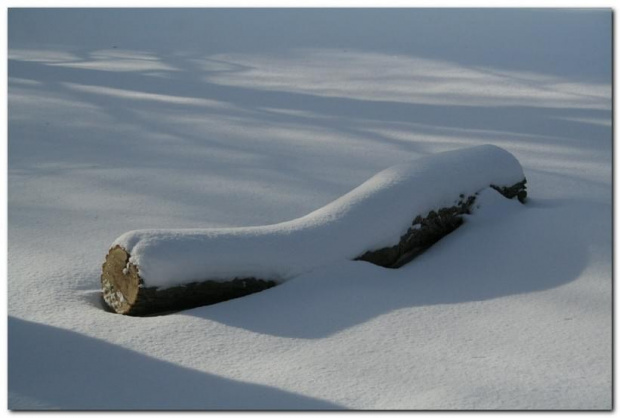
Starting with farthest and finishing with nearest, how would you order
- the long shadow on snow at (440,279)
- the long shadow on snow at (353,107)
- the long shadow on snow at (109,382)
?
the long shadow on snow at (353,107) → the long shadow on snow at (440,279) → the long shadow on snow at (109,382)

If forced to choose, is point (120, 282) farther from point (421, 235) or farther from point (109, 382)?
point (421, 235)

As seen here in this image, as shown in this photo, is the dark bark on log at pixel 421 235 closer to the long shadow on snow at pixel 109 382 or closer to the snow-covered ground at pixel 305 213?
the snow-covered ground at pixel 305 213

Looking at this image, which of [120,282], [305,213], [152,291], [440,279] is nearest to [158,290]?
[152,291]

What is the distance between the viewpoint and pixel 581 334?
296 cm

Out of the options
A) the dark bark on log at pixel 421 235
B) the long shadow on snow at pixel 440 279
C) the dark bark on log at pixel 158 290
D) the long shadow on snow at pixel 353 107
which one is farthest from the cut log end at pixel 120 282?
the long shadow on snow at pixel 353 107

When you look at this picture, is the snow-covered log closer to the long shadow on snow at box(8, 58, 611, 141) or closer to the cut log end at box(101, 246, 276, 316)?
the cut log end at box(101, 246, 276, 316)

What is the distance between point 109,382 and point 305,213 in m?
1.95

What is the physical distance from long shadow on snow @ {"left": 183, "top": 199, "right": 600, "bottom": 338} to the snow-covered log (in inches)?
3.0

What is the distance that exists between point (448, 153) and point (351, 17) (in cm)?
1038

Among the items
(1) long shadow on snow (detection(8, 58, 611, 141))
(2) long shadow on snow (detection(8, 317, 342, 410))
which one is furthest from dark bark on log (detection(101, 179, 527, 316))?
(1) long shadow on snow (detection(8, 58, 611, 141))

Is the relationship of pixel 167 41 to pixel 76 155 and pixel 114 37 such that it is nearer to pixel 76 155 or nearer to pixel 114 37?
pixel 114 37

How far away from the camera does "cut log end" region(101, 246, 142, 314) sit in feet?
10.5

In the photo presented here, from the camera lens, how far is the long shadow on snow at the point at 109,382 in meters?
2.57

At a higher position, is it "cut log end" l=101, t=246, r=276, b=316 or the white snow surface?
the white snow surface
